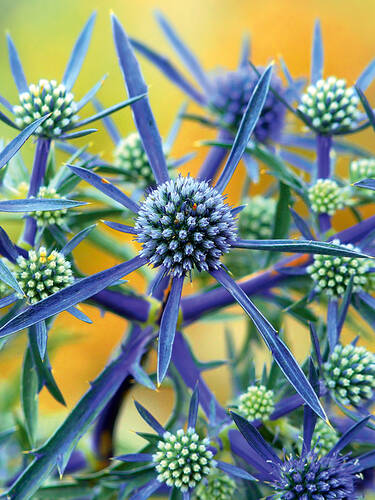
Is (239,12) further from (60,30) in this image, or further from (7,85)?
(7,85)

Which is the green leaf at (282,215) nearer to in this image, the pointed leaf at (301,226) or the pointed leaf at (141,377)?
the pointed leaf at (301,226)

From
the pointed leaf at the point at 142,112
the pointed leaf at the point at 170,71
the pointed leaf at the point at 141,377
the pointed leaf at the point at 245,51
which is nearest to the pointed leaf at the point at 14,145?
the pointed leaf at the point at 142,112

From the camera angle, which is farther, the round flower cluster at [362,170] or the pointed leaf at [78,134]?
the round flower cluster at [362,170]

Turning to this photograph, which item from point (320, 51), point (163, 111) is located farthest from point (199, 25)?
point (320, 51)

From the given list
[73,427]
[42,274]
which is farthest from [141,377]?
[42,274]

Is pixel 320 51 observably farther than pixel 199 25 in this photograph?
No

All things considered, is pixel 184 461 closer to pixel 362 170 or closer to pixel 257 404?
pixel 257 404

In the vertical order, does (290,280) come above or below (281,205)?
below

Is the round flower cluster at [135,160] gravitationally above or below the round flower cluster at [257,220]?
above
